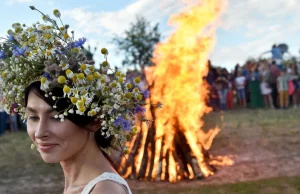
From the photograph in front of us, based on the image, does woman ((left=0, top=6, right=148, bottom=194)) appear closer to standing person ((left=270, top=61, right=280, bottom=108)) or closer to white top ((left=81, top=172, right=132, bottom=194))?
white top ((left=81, top=172, right=132, bottom=194))

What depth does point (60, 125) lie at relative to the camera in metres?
1.87

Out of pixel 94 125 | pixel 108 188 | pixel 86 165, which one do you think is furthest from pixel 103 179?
pixel 94 125

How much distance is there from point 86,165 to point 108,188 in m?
0.24

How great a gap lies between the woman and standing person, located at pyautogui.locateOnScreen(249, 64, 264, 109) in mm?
14735

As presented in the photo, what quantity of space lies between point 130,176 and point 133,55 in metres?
20.5

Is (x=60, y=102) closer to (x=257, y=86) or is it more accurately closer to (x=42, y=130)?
(x=42, y=130)

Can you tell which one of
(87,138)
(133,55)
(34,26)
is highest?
(133,55)

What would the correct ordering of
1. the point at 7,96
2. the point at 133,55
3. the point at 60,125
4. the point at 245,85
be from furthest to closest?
1. the point at 133,55
2. the point at 245,85
3. the point at 7,96
4. the point at 60,125

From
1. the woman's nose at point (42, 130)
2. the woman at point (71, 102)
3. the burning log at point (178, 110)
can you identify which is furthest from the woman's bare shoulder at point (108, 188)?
the burning log at point (178, 110)

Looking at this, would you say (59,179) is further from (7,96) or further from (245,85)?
(245,85)

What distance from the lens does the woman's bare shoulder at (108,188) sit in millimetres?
1739

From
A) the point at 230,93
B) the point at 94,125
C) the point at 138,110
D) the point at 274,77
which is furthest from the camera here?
the point at 230,93

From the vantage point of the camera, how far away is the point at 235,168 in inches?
290

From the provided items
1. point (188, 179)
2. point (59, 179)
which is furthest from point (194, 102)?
point (59, 179)
